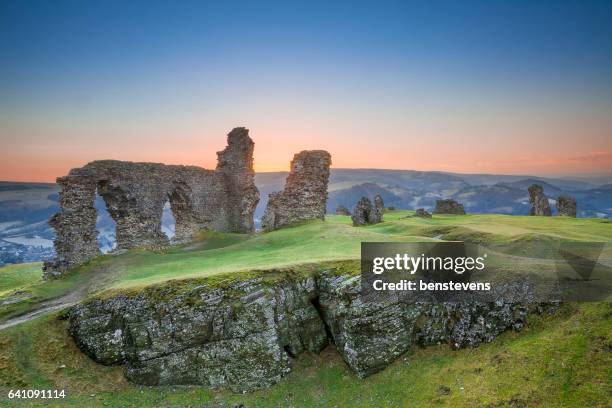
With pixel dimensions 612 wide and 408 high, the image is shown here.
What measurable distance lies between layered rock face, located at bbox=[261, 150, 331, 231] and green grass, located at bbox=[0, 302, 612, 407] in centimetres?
2041

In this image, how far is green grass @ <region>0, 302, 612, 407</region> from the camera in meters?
12.5

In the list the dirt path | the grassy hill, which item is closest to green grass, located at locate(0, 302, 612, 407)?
the grassy hill

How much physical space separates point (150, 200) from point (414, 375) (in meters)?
27.3

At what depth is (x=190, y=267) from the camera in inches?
923

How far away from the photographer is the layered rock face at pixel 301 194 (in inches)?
1490

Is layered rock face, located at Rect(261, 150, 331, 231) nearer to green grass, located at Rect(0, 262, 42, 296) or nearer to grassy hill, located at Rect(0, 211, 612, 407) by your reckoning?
grassy hill, located at Rect(0, 211, 612, 407)

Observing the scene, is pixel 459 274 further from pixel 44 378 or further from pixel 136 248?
pixel 136 248

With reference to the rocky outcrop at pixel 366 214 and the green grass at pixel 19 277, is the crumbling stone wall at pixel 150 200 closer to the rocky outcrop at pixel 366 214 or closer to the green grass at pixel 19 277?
the green grass at pixel 19 277

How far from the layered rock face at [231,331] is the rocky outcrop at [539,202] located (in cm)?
5568

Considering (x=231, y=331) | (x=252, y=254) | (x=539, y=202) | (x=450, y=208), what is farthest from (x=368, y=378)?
(x=539, y=202)

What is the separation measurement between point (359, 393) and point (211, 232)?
27.0 meters

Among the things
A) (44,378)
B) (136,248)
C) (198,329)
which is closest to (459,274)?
(198,329)

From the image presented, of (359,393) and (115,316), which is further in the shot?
(115,316)

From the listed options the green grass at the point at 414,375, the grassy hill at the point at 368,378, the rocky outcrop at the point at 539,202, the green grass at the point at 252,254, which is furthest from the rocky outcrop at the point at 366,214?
the rocky outcrop at the point at 539,202
